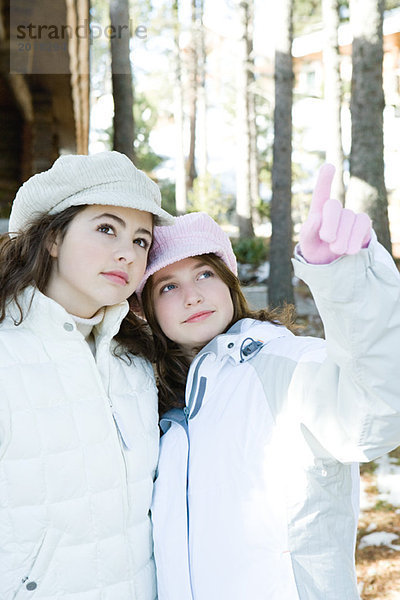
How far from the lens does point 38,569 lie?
1.66 m

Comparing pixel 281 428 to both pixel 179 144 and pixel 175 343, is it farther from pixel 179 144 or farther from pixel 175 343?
pixel 179 144

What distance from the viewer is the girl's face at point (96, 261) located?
6.22ft

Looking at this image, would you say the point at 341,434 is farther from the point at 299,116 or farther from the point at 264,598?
the point at 299,116

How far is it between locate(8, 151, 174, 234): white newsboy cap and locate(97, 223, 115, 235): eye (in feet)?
0.28

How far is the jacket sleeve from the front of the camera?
1296mm

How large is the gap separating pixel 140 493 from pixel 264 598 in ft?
1.50

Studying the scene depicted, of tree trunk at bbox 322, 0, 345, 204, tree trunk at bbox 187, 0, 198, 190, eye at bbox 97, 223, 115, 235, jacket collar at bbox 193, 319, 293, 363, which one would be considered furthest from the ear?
tree trunk at bbox 187, 0, 198, 190

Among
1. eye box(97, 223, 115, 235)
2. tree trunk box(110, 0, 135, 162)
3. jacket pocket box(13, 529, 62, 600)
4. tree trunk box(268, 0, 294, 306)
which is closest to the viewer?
jacket pocket box(13, 529, 62, 600)

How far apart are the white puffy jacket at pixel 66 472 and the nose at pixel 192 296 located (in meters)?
0.37

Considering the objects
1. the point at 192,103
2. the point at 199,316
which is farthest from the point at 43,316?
the point at 192,103

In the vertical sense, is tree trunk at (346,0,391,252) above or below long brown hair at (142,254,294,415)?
above

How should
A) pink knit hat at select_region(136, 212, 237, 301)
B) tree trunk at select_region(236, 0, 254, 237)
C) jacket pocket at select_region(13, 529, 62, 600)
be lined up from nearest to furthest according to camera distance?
jacket pocket at select_region(13, 529, 62, 600), pink knit hat at select_region(136, 212, 237, 301), tree trunk at select_region(236, 0, 254, 237)

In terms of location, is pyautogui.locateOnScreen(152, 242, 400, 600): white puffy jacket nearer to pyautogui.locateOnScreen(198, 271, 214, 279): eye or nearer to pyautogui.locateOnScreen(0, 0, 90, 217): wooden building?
pyautogui.locateOnScreen(198, 271, 214, 279): eye

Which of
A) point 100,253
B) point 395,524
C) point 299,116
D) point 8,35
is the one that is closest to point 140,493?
point 100,253
